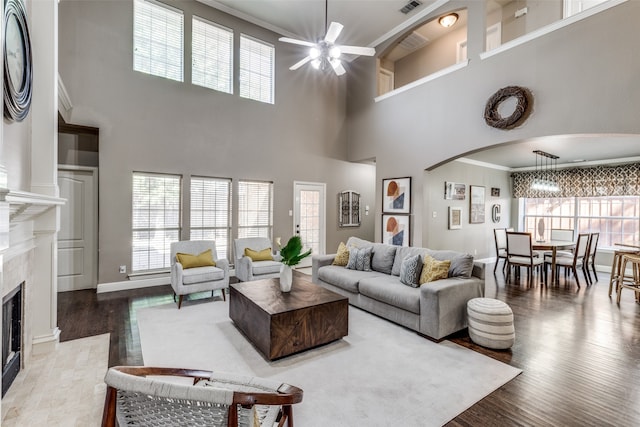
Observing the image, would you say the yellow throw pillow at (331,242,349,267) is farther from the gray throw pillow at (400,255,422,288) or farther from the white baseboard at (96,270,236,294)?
the white baseboard at (96,270,236,294)

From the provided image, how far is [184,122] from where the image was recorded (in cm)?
556

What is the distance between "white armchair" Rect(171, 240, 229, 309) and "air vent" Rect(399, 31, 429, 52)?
6.30 meters

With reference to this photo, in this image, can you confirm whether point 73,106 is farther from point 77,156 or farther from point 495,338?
point 495,338

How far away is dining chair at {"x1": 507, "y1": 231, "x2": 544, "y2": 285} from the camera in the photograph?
5.97 metres

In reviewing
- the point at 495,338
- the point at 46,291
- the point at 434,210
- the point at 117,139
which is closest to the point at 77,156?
the point at 117,139

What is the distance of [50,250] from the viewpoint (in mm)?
2979

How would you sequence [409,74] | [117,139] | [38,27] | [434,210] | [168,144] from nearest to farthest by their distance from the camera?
[38,27], [117,139], [168,144], [434,210], [409,74]

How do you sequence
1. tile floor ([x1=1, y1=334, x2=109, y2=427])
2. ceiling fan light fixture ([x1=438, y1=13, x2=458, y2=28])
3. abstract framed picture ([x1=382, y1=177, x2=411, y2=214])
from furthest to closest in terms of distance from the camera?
abstract framed picture ([x1=382, y1=177, x2=411, y2=214]), ceiling fan light fixture ([x1=438, y1=13, x2=458, y2=28]), tile floor ([x1=1, y1=334, x2=109, y2=427])

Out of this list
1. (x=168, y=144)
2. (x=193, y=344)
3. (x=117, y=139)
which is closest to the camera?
(x=193, y=344)

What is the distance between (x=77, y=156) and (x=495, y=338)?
21.0 feet

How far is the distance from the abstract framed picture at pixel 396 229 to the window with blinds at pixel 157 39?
5.02 metres

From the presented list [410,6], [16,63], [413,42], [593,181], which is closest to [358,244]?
[16,63]

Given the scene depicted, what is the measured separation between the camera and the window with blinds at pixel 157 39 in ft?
17.0

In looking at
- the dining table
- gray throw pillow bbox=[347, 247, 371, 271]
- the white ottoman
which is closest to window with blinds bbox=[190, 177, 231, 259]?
gray throw pillow bbox=[347, 247, 371, 271]
